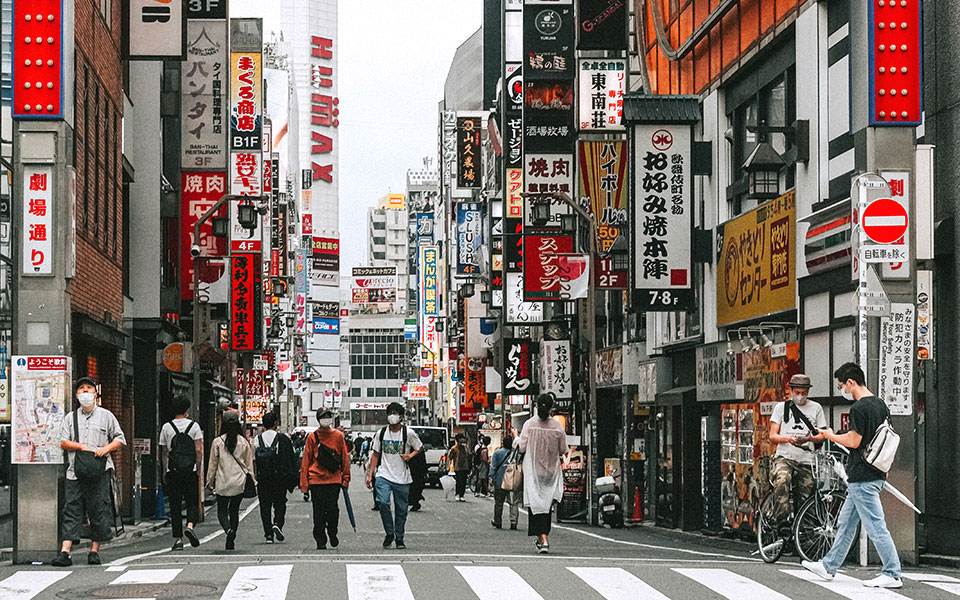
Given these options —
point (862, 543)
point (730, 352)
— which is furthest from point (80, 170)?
point (862, 543)

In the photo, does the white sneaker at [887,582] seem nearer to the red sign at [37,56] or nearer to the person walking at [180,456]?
the person walking at [180,456]

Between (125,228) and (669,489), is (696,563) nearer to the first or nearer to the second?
(669,489)

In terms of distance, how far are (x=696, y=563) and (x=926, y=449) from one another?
12.0 feet

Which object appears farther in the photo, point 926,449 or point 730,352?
point 730,352

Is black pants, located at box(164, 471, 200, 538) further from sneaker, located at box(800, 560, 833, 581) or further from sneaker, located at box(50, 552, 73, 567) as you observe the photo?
sneaker, located at box(800, 560, 833, 581)

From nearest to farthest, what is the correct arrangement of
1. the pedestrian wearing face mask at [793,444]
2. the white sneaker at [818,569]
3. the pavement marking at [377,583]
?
the pavement marking at [377,583], the white sneaker at [818,569], the pedestrian wearing face mask at [793,444]

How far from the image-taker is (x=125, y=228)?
29641 millimetres

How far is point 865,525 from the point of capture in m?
11.7

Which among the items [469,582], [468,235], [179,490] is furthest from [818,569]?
[468,235]

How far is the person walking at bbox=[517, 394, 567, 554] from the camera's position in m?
17.0

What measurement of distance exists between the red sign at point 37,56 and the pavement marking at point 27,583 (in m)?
4.95

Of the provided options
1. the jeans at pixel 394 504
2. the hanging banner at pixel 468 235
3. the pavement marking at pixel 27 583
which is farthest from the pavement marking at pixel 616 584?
the hanging banner at pixel 468 235

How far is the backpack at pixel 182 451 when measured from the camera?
57.7ft

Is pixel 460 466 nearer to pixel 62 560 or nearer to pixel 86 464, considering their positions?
pixel 86 464
